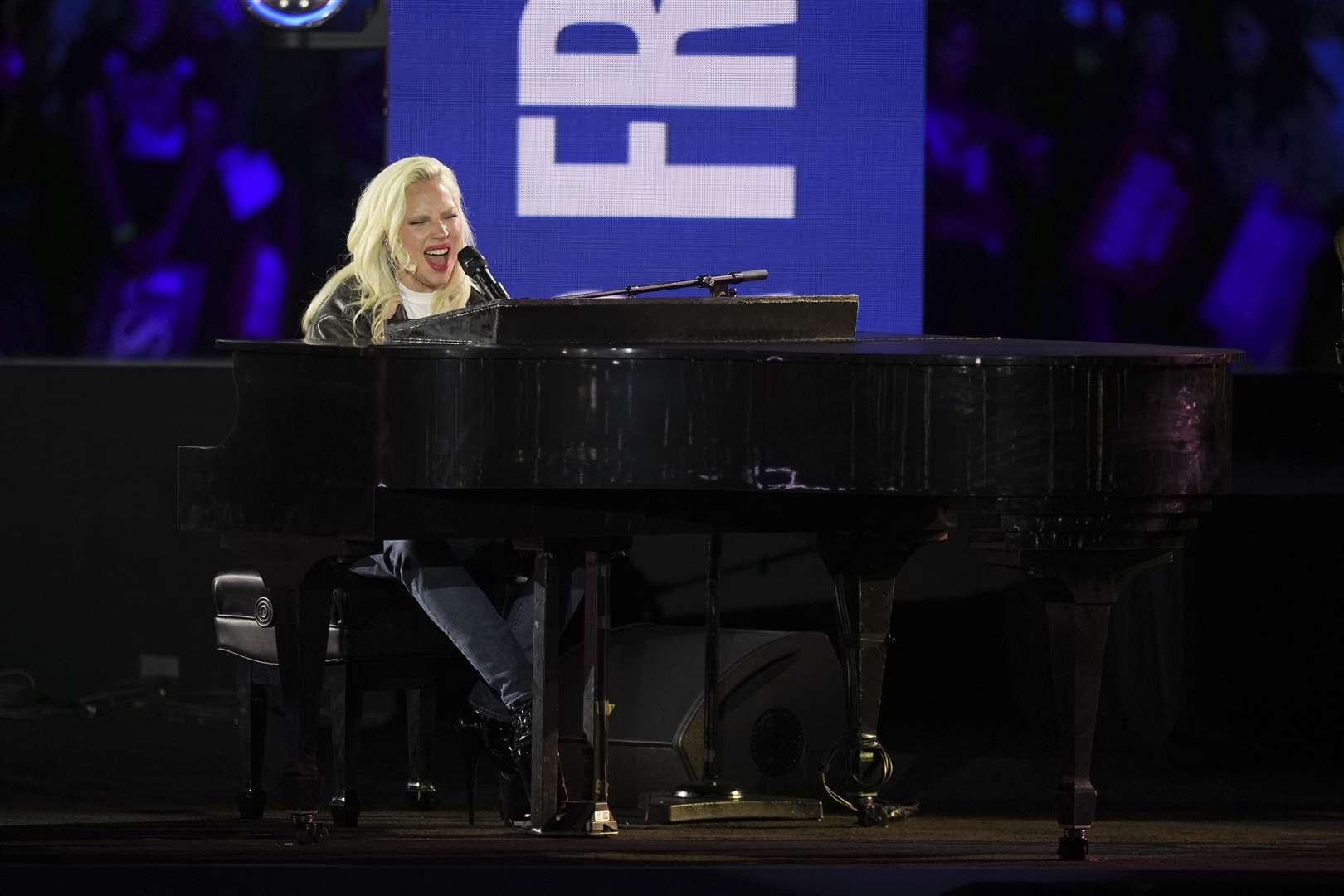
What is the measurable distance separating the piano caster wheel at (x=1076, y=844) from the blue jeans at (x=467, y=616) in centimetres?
95

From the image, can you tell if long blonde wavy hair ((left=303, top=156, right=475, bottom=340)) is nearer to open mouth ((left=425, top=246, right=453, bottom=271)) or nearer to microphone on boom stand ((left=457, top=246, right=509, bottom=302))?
open mouth ((left=425, top=246, right=453, bottom=271))

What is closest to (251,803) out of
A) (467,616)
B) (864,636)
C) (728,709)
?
(467,616)

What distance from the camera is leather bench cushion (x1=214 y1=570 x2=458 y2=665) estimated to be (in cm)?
386

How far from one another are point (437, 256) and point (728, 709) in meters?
1.03

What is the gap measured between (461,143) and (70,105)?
3.61 feet

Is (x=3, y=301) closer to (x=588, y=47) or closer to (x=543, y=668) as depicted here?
(x=588, y=47)

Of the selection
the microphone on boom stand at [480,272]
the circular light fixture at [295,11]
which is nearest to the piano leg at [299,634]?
the microphone on boom stand at [480,272]

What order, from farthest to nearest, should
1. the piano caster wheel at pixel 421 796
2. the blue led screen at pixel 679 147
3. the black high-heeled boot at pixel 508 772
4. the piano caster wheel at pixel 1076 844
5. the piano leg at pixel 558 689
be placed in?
1. the blue led screen at pixel 679 147
2. the piano caster wheel at pixel 421 796
3. the black high-heeled boot at pixel 508 772
4. the piano leg at pixel 558 689
5. the piano caster wheel at pixel 1076 844

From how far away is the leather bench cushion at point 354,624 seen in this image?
3.86 m

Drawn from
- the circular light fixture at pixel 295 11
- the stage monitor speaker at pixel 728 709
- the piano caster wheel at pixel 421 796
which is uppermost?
the circular light fixture at pixel 295 11

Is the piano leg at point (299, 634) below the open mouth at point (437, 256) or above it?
below

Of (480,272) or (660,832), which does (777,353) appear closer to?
(480,272)

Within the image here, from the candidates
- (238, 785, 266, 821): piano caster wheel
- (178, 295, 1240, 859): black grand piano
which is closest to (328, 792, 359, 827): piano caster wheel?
(238, 785, 266, 821): piano caster wheel

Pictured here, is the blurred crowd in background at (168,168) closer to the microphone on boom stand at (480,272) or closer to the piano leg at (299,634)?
the microphone on boom stand at (480,272)
